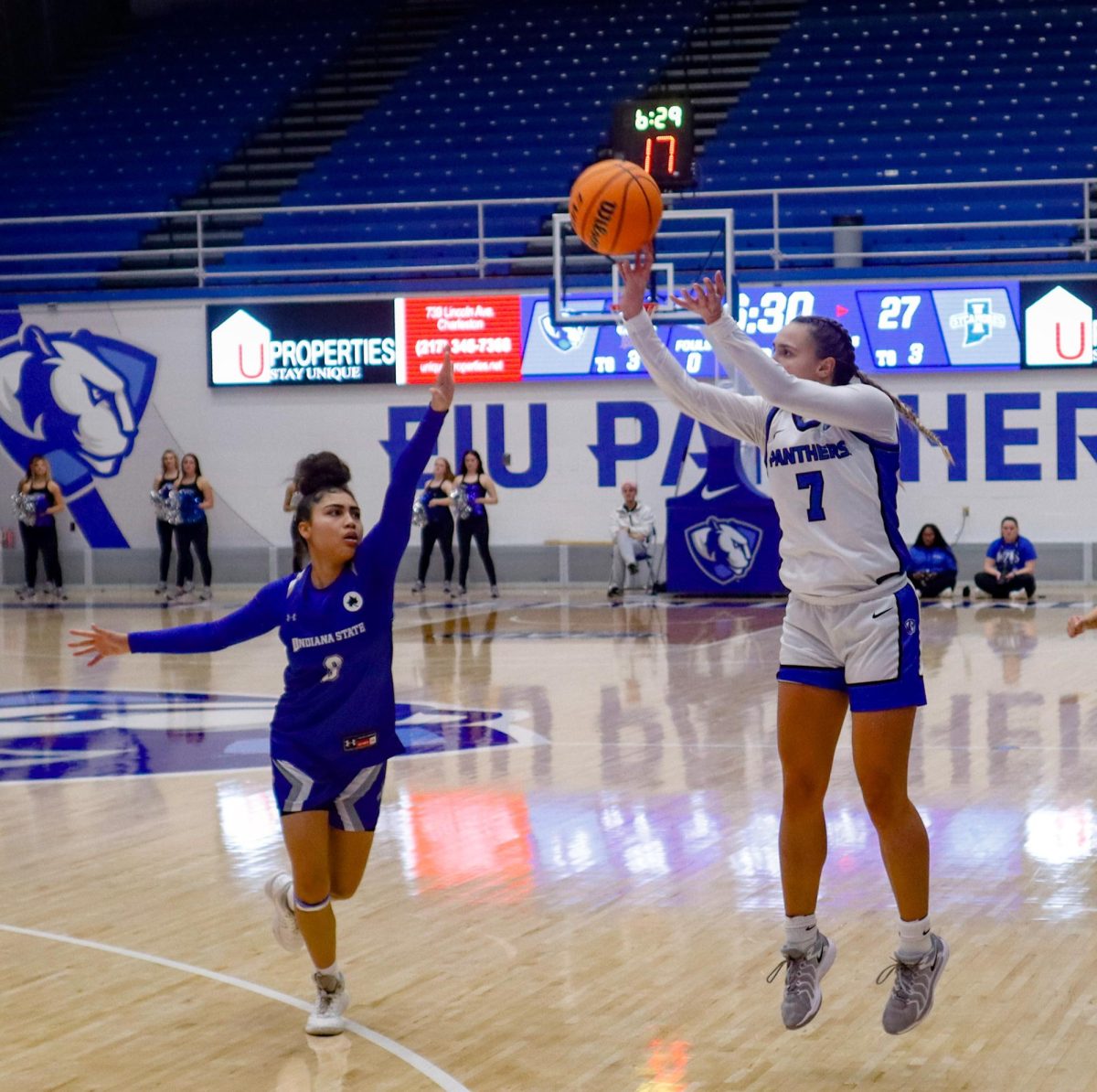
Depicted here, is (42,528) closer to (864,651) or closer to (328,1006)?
(328,1006)

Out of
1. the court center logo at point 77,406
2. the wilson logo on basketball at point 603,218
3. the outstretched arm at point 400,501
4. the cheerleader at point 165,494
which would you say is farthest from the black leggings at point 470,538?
the outstretched arm at point 400,501

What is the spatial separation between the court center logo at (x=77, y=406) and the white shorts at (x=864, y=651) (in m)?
18.9

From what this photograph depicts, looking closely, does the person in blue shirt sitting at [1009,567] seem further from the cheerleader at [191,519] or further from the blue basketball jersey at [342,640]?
the blue basketball jersey at [342,640]

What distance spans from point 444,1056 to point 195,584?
1861cm

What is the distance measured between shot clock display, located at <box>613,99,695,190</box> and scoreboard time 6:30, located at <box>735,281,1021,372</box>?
2.67 metres

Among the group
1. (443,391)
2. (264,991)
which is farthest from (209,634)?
(264,991)

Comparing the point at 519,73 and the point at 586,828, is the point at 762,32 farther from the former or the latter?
the point at 586,828

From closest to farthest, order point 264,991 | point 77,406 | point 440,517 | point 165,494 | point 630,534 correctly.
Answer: point 264,991 < point 630,534 < point 440,517 < point 165,494 < point 77,406

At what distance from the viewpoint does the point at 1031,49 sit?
24109mm

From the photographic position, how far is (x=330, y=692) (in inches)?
182

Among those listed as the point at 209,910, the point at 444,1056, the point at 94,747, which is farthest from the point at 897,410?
the point at 94,747

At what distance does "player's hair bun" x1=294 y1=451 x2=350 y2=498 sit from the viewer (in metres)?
4.77

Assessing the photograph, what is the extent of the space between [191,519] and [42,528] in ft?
6.46

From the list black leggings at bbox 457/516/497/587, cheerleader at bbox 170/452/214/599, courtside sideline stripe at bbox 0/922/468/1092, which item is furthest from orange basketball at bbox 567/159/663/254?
cheerleader at bbox 170/452/214/599
